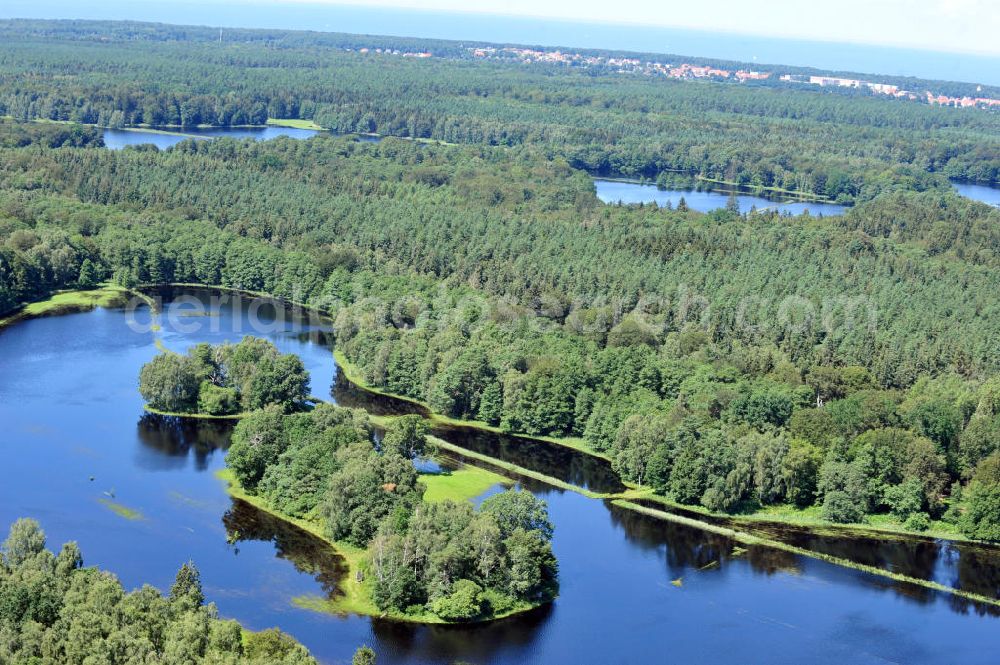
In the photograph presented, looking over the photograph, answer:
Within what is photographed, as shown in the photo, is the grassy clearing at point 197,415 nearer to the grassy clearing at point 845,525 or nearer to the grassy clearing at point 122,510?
the grassy clearing at point 122,510

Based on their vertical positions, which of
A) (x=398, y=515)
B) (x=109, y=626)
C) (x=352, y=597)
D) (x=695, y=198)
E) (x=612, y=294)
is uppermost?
(x=695, y=198)

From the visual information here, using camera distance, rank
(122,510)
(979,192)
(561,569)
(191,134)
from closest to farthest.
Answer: (561,569)
(122,510)
(191,134)
(979,192)

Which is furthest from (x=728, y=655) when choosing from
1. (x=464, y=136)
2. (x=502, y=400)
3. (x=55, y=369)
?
(x=464, y=136)

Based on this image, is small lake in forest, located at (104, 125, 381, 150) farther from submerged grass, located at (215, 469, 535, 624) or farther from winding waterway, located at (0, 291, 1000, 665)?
submerged grass, located at (215, 469, 535, 624)

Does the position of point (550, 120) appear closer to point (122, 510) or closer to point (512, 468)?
point (512, 468)

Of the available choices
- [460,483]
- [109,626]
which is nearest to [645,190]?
[460,483]

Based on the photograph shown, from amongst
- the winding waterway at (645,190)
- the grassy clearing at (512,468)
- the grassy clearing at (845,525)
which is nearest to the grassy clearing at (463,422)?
the grassy clearing at (512,468)
